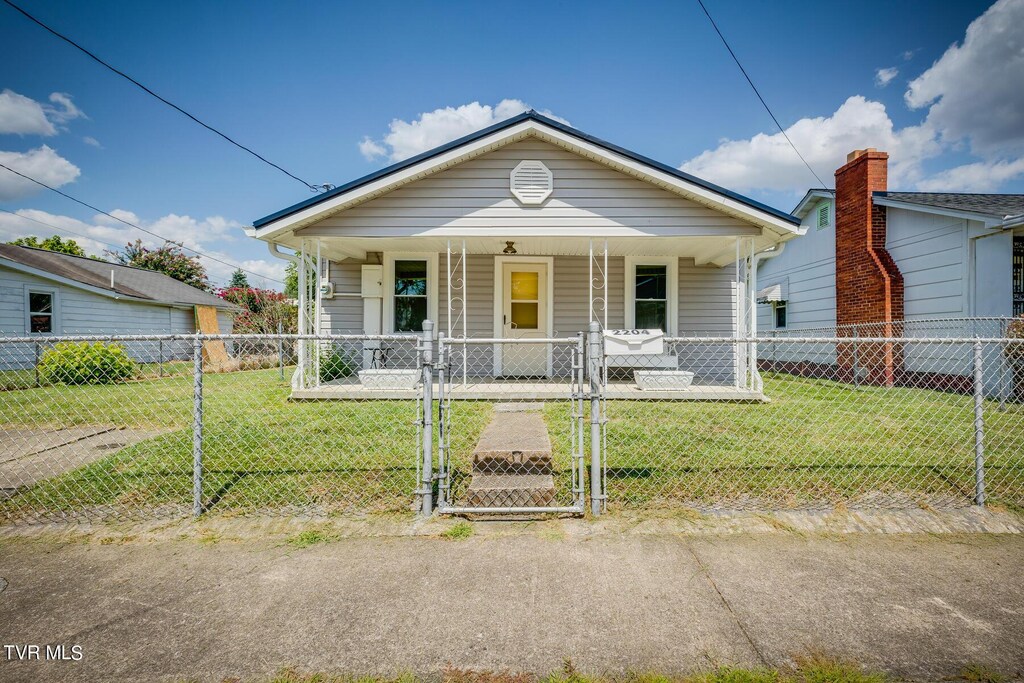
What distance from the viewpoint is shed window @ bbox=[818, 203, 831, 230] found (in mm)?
12609

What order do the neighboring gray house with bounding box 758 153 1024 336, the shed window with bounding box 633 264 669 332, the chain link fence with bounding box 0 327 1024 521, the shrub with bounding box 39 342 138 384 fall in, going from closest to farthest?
the chain link fence with bounding box 0 327 1024 521, the neighboring gray house with bounding box 758 153 1024 336, the shed window with bounding box 633 264 669 332, the shrub with bounding box 39 342 138 384

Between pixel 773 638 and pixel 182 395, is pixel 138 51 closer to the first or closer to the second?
pixel 182 395

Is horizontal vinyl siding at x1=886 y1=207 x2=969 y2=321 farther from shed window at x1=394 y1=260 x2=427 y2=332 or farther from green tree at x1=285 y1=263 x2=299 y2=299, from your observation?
green tree at x1=285 y1=263 x2=299 y2=299

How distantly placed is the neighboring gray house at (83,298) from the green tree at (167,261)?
51.0 ft

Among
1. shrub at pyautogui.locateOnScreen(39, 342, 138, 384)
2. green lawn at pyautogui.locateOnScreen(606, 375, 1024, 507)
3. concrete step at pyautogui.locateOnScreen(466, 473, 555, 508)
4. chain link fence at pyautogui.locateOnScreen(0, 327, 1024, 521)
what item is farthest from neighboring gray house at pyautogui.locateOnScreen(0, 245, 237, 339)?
green lawn at pyautogui.locateOnScreen(606, 375, 1024, 507)

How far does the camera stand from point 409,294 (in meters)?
9.77

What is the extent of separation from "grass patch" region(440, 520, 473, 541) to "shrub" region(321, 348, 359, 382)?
6.74 metres

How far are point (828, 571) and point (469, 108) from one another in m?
22.4

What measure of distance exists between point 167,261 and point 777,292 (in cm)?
4312

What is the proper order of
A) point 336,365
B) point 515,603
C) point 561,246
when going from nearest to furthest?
point 515,603 < point 561,246 < point 336,365

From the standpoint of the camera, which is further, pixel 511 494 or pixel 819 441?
pixel 819 441

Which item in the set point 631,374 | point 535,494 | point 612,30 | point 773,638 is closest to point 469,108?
point 612,30

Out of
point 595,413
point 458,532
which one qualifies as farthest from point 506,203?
point 458,532

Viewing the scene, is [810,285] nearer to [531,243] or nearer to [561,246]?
[561,246]
